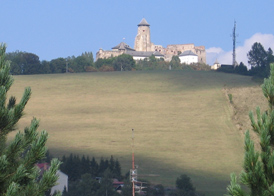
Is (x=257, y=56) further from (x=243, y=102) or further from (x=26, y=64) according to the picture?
(x=243, y=102)

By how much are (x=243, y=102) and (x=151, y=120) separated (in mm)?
13050

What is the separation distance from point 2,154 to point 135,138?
55.7 metres

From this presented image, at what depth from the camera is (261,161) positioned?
37.1 feet

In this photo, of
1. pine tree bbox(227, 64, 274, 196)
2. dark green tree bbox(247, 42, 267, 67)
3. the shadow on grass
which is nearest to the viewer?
pine tree bbox(227, 64, 274, 196)

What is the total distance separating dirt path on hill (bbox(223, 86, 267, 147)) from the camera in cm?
7306

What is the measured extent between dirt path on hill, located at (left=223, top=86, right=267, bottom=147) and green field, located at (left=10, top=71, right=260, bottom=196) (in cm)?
113

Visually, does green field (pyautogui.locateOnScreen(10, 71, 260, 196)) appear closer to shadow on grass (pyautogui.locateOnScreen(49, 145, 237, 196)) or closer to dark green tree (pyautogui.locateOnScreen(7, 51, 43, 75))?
shadow on grass (pyautogui.locateOnScreen(49, 145, 237, 196))

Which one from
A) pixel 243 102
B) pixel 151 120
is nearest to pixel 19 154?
pixel 151 120

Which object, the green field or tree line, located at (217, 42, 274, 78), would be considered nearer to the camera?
the green field

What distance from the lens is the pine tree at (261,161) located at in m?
11.1

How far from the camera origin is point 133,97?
90188mm

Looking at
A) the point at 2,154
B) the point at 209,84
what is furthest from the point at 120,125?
the point at 2,154

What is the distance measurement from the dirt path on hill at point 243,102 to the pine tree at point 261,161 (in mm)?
58752

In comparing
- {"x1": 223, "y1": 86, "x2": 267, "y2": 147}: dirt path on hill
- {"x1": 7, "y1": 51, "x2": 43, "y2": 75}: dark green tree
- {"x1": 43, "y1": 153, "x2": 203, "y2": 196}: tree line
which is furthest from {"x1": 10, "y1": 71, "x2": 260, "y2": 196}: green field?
{"x1": 7, "y1": 51, "x2": 43, "y2": 75}: dark green tree
